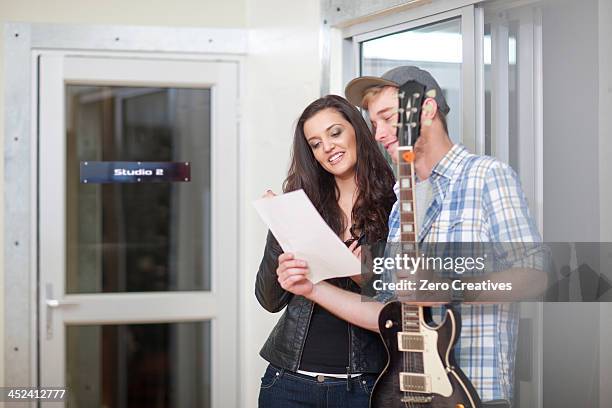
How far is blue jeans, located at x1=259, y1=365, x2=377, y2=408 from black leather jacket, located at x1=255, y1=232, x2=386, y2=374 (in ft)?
0.10

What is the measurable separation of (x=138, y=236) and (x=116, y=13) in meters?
1.00

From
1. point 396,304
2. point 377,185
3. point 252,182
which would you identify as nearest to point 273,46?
point 252,182

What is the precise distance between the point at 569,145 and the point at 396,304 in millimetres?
651

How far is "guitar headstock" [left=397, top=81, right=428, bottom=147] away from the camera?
180cm

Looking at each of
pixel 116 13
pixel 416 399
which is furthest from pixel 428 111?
pixel 116 13

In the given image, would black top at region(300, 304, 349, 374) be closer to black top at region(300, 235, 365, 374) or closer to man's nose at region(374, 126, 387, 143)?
black top at region(300, 235, 365, 374)

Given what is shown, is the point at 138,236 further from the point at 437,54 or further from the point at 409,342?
the point at 409,342

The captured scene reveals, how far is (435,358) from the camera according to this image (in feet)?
5.78

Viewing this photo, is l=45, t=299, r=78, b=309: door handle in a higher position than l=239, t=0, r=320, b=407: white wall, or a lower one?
lower

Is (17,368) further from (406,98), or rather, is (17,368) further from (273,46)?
(406,98)

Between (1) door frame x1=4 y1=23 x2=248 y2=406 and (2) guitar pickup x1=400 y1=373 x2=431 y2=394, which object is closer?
(2) guitar pickup x1=400 y1=373 x2=431 y2=394

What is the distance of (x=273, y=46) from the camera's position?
10.8 feet

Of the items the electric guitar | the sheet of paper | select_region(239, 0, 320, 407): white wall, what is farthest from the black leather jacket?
select_region(239, 0, 320, 407): white wall

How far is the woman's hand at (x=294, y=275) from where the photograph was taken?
206 cm
